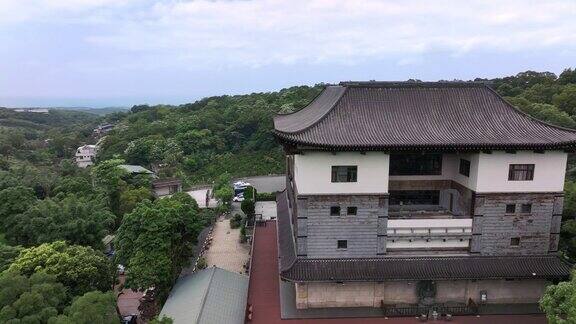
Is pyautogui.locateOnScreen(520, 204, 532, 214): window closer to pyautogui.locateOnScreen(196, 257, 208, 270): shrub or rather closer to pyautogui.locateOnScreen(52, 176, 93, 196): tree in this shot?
pyautogui.locateOnScreen(196, 257, 208, 270): shrub

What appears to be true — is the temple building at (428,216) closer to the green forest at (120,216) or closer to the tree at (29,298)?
the green forest at (120,216)

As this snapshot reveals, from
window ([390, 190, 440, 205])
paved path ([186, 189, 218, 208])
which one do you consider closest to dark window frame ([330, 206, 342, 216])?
window ([390, 190, 440, 205])

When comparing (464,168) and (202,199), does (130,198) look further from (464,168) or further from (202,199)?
(464,168)

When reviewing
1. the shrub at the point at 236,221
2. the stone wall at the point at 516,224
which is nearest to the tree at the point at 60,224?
the shrub at the point at 236,221

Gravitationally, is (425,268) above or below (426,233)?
below

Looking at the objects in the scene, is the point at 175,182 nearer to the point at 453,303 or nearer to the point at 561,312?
the point at 453,303

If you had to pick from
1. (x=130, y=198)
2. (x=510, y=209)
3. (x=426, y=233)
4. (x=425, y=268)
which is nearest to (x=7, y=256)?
(x=130, y=198)

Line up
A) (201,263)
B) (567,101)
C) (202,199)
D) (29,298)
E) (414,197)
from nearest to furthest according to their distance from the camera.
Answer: (29,298) → (414,197) → (201,263) → (202,199) → (567,101)
